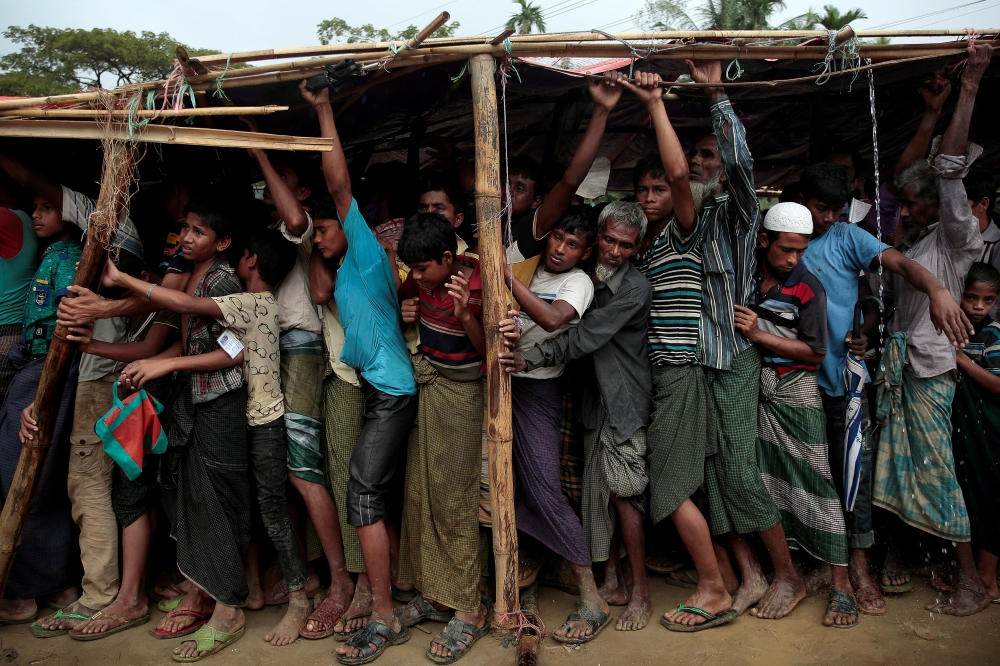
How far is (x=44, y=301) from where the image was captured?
385 cm

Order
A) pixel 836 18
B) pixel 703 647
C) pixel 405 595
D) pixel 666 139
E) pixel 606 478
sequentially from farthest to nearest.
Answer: pixel 836 18 → pixel 405 595 → pixel 606 478 → pixel 703 647 → pixel 666 139

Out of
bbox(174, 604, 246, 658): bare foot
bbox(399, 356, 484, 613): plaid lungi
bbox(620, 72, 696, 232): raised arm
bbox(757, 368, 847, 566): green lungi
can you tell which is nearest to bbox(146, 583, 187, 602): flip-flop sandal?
bbox(174, 604, 246, 658): bare foot

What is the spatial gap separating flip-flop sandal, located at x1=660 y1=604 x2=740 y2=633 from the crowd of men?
0.6 inches

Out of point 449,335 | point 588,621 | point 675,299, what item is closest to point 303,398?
point 449,335

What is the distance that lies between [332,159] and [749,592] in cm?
295

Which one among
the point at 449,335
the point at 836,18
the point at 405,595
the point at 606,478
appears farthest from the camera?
the point at 836,18

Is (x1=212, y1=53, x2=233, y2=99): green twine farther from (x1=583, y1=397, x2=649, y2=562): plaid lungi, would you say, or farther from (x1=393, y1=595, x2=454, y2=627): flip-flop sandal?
(x1=393, y1=595, x2=454, y2=627): flip-flop sandal

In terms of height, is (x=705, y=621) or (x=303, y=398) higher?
(x=303, y=398)

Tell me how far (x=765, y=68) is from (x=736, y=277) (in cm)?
108

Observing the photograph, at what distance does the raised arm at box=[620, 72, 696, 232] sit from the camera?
3.19m

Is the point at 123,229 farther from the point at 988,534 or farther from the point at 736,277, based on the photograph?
the point at 988,534

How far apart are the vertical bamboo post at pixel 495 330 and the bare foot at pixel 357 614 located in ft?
2.13

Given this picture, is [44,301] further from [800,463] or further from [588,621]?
[800,463]

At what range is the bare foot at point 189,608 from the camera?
3611 millimetres
